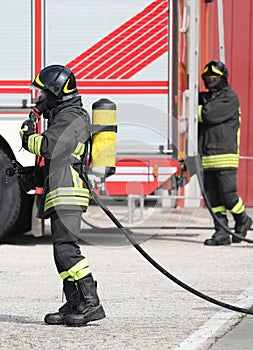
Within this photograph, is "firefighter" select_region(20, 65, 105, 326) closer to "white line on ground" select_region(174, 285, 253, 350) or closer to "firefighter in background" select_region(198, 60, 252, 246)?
"white line on ground" select_region(174, 285, 253, 350)

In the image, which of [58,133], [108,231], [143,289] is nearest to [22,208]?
[108,231]

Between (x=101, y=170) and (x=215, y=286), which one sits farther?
(x=215, y=286)

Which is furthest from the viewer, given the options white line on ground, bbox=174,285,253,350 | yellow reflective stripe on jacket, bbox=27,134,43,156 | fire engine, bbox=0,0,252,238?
fire engine, bbox=0,0,252,238

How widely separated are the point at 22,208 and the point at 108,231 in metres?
1.66

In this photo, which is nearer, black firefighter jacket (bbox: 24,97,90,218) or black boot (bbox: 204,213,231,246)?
black firefighter jacket (bbox: 24,97,90,218)

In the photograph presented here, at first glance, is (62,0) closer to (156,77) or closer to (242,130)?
(156,77)

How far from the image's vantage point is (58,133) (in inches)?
254

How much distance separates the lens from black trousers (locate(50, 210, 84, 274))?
647 cm

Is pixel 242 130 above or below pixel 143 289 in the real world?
above

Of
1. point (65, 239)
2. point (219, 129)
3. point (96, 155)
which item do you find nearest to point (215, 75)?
point (219, 129)

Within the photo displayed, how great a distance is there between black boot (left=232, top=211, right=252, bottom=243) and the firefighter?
15.1ft

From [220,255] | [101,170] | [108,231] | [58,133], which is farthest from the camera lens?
[108,231]

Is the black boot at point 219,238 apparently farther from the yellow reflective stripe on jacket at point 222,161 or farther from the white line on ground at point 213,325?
the white line on ground at point 213,325

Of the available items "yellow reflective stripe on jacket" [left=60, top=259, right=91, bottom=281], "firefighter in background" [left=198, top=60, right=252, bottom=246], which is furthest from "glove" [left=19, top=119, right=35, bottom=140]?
"firefighter in background" [left=198, top=60, right=252, bottom=246]
